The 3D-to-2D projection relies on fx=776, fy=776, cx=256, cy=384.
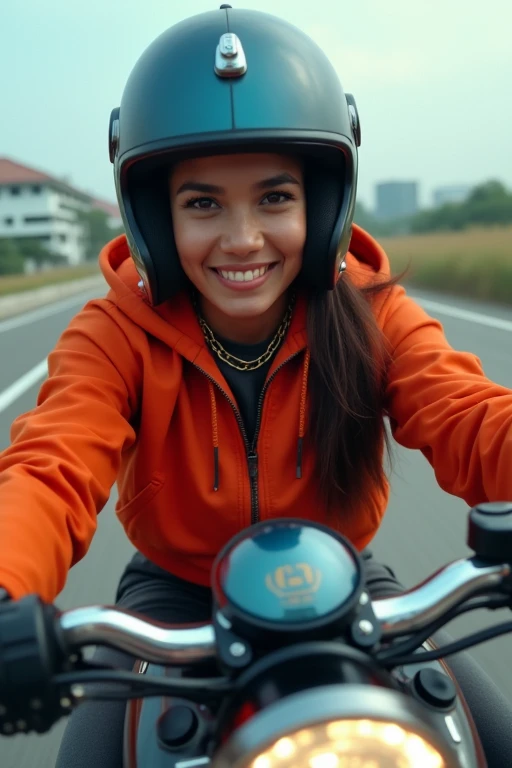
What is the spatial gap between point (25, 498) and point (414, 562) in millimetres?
2216

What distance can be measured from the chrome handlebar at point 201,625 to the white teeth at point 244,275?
3.28 ft

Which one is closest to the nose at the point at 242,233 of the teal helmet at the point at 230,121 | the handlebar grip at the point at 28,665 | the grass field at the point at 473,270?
the teal helmet at the point at 230,121

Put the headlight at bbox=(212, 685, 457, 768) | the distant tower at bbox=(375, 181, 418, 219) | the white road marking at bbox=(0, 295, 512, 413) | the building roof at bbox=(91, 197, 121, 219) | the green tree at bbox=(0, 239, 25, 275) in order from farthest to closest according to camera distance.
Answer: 1. the building roof at bbox=(91, 197, 121, 219)
2. the distant tower at bbox=(375, 181, 418, 219)
3. the green tree at bbox=(0, 239, 25, 275)
4. the white road marking at bbox=(0, 295, 512, 413)
5. the headlight at bbox=(212, 685, 457, 768)

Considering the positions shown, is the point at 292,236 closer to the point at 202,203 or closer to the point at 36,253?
the point at 202,203

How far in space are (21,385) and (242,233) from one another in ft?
19.1

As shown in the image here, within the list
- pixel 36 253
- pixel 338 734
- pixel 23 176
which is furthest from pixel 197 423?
pixel 23 176

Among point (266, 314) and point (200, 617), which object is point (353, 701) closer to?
point (200, 617)

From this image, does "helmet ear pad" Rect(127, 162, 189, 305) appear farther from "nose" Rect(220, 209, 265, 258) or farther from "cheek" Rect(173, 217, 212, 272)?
"nose" Rect(220, 209, 265, 258)

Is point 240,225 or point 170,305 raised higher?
point 240,225

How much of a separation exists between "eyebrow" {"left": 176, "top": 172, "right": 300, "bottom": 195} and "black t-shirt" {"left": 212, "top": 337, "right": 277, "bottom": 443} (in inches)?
16.8

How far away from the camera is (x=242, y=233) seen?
1789mm

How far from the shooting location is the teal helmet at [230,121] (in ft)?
5.49

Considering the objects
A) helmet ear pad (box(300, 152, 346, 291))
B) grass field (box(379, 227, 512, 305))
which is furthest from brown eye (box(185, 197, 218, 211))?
grass field (box(379, 227, 512, 305))

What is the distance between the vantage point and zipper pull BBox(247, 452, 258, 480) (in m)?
1.88
